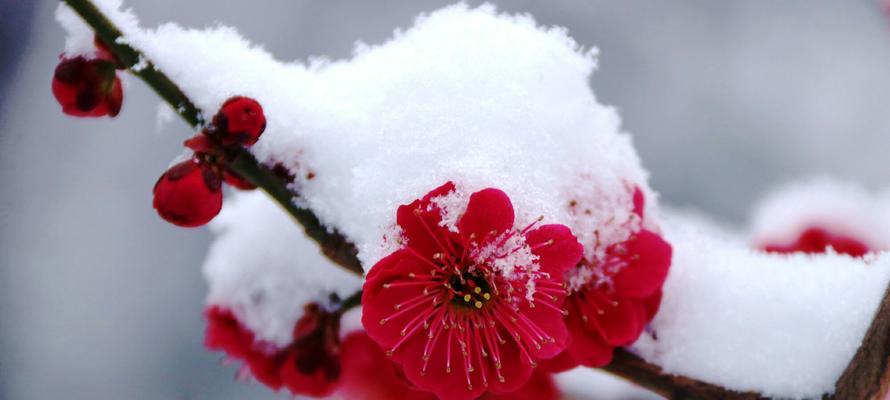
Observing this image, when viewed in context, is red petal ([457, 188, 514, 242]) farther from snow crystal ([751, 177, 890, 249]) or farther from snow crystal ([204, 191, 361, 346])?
snow crystal ([751, 177, 890, 249])

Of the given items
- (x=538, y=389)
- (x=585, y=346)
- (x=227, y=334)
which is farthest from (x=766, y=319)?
(x=227, y=334)

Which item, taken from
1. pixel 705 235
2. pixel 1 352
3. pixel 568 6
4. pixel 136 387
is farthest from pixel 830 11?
pixel 1 352

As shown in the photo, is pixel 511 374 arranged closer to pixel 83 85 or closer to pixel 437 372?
pixel 437 372

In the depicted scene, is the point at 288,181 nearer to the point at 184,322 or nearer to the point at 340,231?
the point at 340,231

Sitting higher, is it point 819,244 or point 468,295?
point 819,244

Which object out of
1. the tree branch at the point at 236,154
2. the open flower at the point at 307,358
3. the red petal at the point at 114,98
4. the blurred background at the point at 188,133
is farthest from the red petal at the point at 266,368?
the blurred background at the point at 188,133

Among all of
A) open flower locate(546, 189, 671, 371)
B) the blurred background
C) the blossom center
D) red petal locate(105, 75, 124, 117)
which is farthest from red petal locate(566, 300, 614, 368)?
the blurred background

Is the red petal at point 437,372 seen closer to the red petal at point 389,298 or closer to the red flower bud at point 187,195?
the red petal at point 389,298
